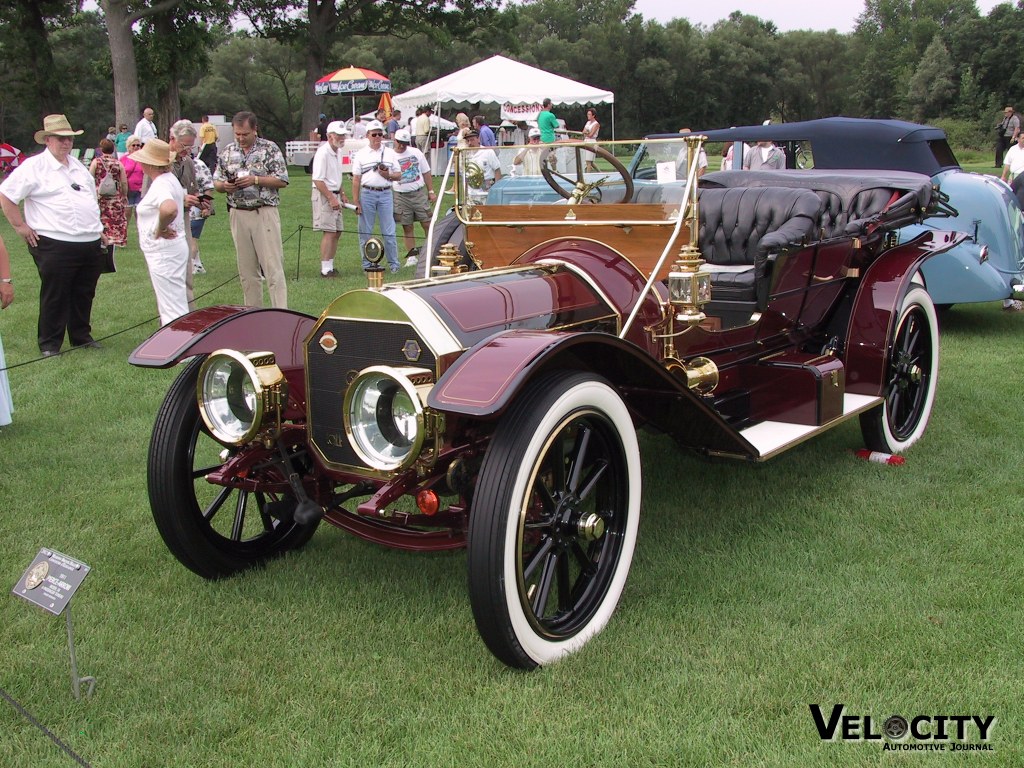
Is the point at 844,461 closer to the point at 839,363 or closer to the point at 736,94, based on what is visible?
the point at 839,363

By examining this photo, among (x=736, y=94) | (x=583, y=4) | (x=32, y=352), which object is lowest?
(x=32, y=352)

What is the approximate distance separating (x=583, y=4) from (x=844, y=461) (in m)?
68.3

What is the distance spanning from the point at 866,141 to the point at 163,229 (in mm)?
5891

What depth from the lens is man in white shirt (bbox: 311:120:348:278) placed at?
33.9 feet

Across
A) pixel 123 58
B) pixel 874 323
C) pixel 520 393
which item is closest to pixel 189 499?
pixel 520 393

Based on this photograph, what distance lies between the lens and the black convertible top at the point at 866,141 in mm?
7953

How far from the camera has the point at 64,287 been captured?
7328 mm

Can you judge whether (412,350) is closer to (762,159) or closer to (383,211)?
(383,211)

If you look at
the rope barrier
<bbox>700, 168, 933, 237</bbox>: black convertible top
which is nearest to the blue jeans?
<bbox>700, 168, 933, 237</bbox>: black convertible top

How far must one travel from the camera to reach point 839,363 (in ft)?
14.7

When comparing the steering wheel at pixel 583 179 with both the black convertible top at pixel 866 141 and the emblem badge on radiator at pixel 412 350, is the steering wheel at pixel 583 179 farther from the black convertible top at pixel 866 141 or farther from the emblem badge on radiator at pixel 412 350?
the black convertible top at pixel 866 141

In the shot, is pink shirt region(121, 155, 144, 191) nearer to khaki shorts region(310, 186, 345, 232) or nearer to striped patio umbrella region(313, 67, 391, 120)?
khaki shorts region(310, 186, 345, 232)

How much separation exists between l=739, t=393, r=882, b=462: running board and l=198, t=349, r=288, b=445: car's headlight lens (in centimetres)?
190

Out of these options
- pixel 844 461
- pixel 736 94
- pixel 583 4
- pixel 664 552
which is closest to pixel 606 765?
pixel 664 552
